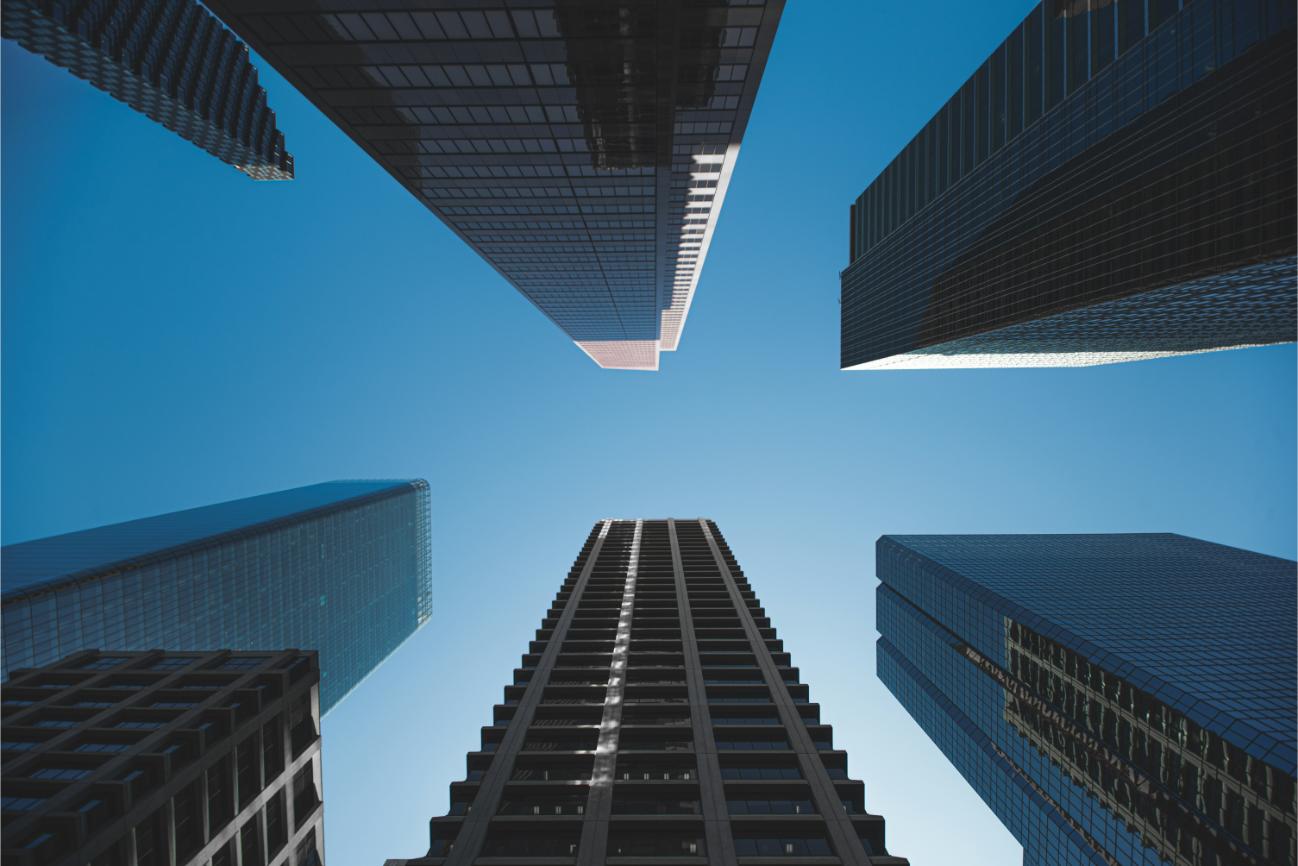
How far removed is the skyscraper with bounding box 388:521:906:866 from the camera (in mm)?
32062

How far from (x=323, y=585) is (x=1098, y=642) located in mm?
161796

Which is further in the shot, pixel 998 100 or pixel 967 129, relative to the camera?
pixel 967 129

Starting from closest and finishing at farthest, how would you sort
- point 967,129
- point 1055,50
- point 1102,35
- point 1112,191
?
1. point 1112,191
2. point 1102,35
3. point 1055,50
4. point 967,129

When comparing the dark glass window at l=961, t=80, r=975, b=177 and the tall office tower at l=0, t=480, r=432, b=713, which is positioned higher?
the dark glass window at l=961, t=80, r=975, b=177

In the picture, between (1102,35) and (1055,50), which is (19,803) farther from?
(1055,50)

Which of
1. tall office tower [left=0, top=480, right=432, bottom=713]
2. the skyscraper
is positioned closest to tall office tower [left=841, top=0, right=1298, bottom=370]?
the skyscraper

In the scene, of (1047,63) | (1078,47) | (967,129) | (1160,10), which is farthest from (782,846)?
(967,129)

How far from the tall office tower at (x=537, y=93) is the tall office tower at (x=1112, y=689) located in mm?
79575

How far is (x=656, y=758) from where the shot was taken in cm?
3922

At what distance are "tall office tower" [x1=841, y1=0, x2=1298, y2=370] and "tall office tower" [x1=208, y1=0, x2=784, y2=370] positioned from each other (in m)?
46.6

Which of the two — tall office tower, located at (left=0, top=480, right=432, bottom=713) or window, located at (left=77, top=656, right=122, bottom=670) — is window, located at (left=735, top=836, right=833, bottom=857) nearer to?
window, located at (left=77, top=656, right=122, bottom=670)

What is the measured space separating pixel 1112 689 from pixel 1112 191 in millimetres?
63150

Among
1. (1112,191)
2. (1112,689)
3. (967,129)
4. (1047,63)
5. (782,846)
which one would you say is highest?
(967,129)

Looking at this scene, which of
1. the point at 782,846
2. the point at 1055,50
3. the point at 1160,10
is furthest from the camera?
the point at 1055,50
